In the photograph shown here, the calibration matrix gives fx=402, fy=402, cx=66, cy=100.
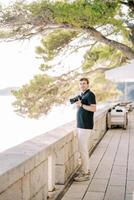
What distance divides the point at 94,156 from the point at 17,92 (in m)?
10.6

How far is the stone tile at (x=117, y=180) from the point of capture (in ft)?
17.9

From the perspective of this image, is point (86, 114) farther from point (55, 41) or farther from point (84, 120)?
point (55, 41)

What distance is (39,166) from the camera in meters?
3.97

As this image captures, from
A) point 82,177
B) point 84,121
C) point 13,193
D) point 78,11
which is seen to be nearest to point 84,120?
point 84,121

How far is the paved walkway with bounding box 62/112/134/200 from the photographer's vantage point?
16.0 ft

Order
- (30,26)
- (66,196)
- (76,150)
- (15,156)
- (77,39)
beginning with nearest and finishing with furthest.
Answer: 1. (15,156)
2. (66,196)
3. (76,150)
4. (30,26)
5. (77,39)

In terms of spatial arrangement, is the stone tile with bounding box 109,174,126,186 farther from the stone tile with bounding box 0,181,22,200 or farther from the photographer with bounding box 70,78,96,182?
the stone tile with bounding box 0,181,22,200

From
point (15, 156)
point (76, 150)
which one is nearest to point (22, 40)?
point (76, 150)

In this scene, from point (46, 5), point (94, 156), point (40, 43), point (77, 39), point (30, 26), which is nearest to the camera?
point (94, 156)

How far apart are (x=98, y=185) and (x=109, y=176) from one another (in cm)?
60

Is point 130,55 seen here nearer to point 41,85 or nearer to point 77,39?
point 77,39

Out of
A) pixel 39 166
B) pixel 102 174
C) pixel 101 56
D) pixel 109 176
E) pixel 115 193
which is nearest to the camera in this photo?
pixel 39 166

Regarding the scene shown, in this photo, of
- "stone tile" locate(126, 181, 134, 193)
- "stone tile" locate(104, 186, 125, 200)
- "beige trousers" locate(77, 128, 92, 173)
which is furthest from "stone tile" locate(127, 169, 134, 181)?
"beige trousers" locate(77, 128, 92, 173)

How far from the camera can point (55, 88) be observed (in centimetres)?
1814
